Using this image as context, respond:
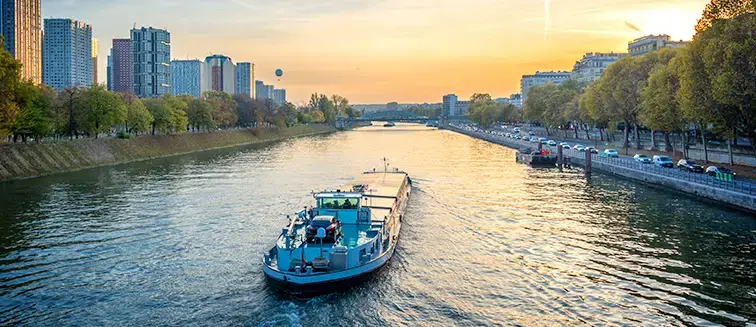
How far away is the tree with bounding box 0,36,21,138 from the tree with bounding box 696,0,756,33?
71882 millimetres

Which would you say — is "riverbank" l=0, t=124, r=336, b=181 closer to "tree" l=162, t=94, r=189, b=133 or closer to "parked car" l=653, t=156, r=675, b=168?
"tree" l=162, t=94, r=189, b=133

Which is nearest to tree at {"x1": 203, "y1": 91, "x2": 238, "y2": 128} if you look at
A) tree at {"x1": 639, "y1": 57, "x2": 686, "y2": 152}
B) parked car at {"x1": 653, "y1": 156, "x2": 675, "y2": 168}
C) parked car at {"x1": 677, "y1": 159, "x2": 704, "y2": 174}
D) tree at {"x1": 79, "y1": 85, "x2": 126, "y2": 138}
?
tree at {"x1": 79, "y1": 85, "x2": 126, "y2": 138}

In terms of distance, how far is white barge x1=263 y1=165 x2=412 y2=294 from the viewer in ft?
90.4

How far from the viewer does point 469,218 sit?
46.9 m

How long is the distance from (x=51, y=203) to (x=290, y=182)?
1010 inches

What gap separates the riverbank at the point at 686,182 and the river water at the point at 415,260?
1.24 metres

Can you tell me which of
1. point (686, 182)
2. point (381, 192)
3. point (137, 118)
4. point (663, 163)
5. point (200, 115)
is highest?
point (200, 115)

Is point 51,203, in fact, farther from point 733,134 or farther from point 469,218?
point 733,134

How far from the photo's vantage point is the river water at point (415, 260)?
25.5 m

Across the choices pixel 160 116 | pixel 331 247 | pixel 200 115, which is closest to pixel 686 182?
pixel 331 247

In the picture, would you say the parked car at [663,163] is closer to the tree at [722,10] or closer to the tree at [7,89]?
the tree at [722,10]

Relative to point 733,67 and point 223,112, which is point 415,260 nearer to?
point 733,67

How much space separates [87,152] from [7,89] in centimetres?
2466

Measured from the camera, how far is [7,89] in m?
65.0
